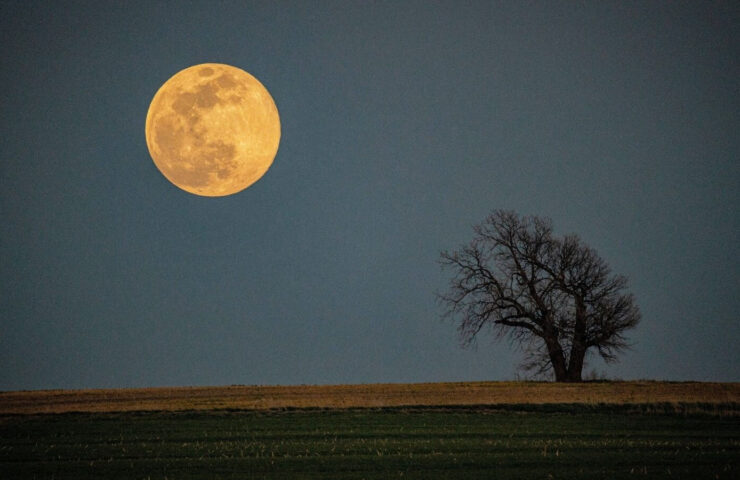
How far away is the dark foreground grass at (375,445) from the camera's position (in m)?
16.2

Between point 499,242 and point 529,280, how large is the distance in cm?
318

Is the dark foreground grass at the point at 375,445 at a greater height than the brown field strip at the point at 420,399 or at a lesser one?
lesser

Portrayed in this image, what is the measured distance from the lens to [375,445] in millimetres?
19922

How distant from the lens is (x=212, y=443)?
20.9 metres

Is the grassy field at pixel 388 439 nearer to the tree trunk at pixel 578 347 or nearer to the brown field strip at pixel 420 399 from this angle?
the brown field strip at pixel 420 399

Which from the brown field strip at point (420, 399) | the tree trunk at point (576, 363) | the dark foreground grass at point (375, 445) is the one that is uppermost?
the tree trunk at point (576, 363)

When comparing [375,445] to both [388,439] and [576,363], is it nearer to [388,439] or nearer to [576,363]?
[388,439]

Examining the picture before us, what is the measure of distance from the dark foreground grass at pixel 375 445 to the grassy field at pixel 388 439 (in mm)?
36

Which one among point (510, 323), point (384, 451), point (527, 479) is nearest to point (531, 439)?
point (384, 451)

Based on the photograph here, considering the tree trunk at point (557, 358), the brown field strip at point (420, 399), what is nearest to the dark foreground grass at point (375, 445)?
the brown field strip at point (420, 399)

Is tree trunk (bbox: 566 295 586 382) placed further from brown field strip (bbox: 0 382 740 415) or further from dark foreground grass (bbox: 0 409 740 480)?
dark foreground grass (bbox: 0 409 740 480)

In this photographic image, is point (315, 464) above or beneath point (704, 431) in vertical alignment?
beneath

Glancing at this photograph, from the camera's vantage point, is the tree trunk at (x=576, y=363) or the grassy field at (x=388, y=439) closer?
the grassy field at (x=388, y=439)

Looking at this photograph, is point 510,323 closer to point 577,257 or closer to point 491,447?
point 577,257
